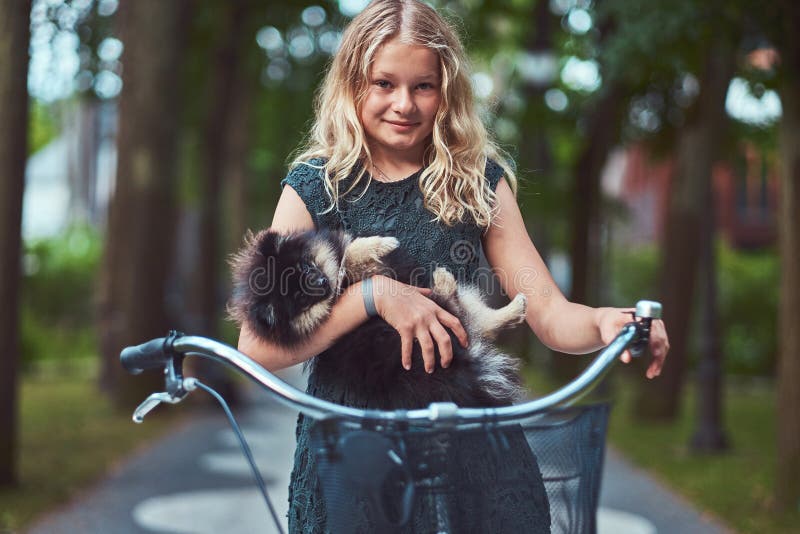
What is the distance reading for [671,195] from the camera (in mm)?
13594

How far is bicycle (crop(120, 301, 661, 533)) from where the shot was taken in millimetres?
1966

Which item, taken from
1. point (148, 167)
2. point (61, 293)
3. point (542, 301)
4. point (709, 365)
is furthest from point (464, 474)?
point (61, 293)

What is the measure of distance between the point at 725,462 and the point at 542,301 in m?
8.37

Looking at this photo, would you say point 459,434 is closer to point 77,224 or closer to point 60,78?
point 60,78

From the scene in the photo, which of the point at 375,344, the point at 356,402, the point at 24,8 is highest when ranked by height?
the point at 24,8

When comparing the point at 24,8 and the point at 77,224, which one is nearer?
the point at 24,8

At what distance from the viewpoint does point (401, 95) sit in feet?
8.30

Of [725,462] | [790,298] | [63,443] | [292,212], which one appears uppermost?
[292,212]

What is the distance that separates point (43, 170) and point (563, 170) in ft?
154

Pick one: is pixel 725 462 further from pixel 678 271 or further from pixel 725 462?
pixel 678 271

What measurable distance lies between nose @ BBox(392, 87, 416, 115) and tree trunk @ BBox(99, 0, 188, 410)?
1030 centimetres

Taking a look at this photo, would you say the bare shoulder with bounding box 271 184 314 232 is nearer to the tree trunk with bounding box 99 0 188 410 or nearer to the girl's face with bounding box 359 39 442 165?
the girl's face with bounding box 359 39 442 165

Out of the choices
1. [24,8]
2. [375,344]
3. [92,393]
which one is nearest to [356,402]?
[375,344]

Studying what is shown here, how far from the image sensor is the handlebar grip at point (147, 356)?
227cm
